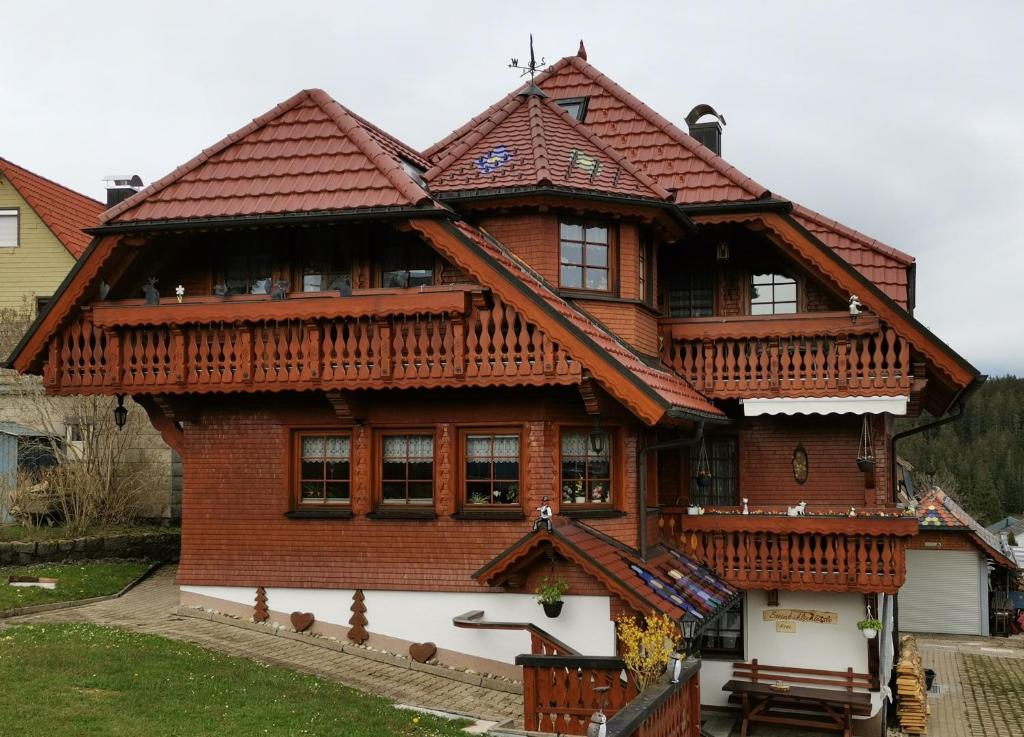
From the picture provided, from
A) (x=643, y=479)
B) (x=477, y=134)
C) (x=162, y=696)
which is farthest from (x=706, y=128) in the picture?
(x=162, y=696)

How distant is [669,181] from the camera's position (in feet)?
63.6

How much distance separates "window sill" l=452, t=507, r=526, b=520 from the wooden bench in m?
4.90

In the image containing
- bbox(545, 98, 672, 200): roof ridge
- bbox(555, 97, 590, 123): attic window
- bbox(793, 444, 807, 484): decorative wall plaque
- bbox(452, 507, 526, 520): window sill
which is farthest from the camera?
bbox(555, 97, 590, 123): attic window

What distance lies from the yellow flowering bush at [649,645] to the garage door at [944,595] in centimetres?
2368

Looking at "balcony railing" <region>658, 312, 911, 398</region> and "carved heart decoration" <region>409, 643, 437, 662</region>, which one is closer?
"carved heart decoration" <region>409, 643, 437, 662</region>

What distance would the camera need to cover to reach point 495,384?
603 inches

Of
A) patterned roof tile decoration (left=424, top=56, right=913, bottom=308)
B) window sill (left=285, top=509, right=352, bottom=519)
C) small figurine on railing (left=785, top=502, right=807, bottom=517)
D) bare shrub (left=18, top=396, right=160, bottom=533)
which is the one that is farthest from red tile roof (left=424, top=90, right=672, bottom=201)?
bare shrub (left=18, top=396, right=160, bottom=533)

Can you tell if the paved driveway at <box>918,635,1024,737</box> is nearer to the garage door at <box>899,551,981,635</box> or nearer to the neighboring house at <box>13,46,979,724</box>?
the garage door at <box>899,551,981,635</box>

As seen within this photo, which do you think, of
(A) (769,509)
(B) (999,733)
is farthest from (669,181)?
(B) (999,733)

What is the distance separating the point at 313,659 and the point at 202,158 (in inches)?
317

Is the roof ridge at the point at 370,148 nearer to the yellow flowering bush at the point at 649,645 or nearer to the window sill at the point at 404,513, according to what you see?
the window sill at the point at 404,513

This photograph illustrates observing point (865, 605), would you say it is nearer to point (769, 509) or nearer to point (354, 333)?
point (769, 509)

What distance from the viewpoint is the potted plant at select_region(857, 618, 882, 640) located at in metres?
17.2

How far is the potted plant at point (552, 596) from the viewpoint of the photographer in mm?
15203
